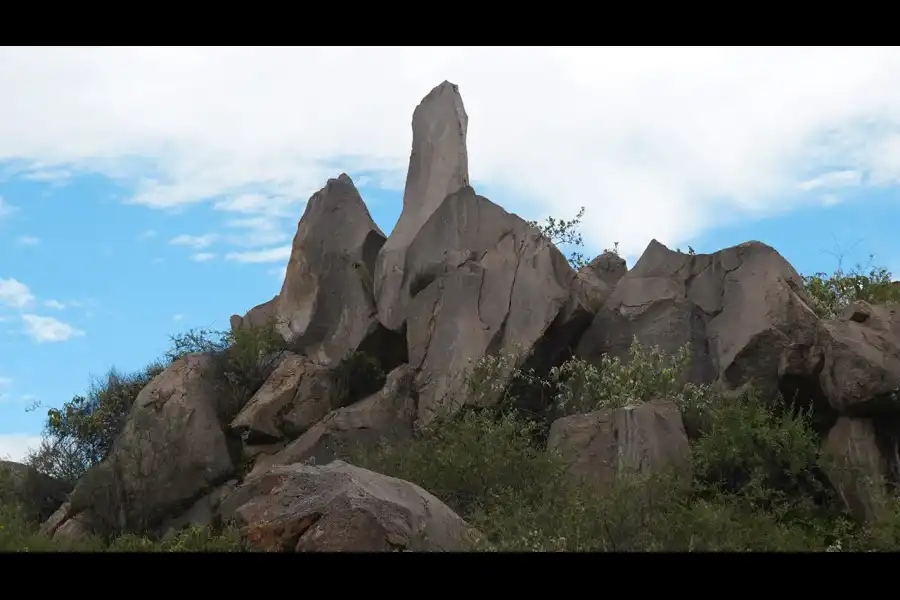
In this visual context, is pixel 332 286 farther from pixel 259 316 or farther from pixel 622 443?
pixel 622 443

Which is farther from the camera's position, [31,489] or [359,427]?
[31,489]

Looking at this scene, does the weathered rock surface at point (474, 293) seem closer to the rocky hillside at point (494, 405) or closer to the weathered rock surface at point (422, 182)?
the rocky hillside at point (494, 405)

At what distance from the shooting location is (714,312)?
649 inches

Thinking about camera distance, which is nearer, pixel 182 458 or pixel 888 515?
pixel 888 515

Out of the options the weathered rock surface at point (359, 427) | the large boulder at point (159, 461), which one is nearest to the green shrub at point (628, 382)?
the weathered rock surface at point (359, 427)

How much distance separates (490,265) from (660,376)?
3826mm

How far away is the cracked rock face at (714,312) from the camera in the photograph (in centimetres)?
1500

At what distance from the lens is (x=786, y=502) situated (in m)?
12.1

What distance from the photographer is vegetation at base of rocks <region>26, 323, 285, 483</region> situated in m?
18.8

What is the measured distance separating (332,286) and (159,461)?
4.82m

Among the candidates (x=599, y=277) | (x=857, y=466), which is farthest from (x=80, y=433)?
(x=857, y=466)

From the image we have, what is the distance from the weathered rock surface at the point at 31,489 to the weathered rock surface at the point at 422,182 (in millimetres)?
7068
